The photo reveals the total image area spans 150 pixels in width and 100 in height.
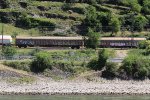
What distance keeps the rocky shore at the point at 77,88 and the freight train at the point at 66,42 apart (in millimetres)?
24232

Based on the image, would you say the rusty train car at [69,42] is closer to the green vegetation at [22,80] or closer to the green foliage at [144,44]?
the green foliage at [144,44]

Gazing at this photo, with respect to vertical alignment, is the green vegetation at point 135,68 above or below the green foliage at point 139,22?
above

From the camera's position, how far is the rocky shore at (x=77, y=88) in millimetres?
78675

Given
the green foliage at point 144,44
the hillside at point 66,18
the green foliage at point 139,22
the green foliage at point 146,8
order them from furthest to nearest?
the green foliage at point 146,8 → the green foliage at point 139,22 → the hillside at point 66,18 → the green foliage at point 144,44

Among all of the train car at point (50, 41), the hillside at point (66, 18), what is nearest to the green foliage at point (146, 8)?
the hillside at point (66, 18)

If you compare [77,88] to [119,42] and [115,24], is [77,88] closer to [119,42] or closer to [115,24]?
[119,42]

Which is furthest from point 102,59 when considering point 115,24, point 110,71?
point 115,24

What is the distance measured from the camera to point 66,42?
110 meters

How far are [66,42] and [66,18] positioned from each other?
1293 cm

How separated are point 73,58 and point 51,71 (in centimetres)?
612

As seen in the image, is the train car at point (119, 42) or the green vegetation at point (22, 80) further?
the train car at point (119, 42)

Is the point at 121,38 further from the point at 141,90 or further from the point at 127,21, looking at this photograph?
the point at 141,90

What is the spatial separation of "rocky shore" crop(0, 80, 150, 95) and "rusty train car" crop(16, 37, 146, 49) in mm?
24336

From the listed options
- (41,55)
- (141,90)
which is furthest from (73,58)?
(141,90)
